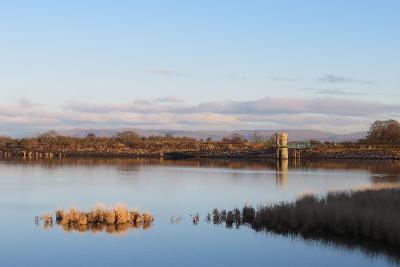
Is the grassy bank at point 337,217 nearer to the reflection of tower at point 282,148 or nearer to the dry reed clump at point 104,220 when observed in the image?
the dry reed clump at point 104,220

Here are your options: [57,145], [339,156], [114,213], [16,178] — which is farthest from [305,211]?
[57,145]

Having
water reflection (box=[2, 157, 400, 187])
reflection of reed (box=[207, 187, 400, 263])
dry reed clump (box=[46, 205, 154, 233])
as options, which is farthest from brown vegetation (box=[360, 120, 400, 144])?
dry reed clump (box=[46, 205, 154, 233])

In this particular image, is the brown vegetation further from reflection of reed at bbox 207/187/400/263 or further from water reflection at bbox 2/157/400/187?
reflection of reed at bbox 207/187/400/263

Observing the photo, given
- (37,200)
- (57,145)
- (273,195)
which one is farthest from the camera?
(57,145)

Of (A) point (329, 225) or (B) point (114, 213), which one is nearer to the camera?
(A) point (329, 225)

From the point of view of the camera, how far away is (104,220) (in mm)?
26922

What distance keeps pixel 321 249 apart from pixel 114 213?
29.3ft

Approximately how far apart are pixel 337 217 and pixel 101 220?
940cm

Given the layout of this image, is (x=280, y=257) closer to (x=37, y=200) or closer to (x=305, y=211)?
(x=305, y=211)

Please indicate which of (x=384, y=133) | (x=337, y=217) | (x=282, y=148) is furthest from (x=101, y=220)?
(x=384, y=133)

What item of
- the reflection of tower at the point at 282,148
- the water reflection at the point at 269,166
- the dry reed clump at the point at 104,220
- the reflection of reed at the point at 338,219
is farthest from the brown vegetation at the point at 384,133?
the dry reed clump at the point at 104,220

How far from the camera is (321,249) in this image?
22.2 metres

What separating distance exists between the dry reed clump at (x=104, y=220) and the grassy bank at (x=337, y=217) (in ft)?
10.9

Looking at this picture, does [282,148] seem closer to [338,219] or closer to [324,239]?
[338,219]
